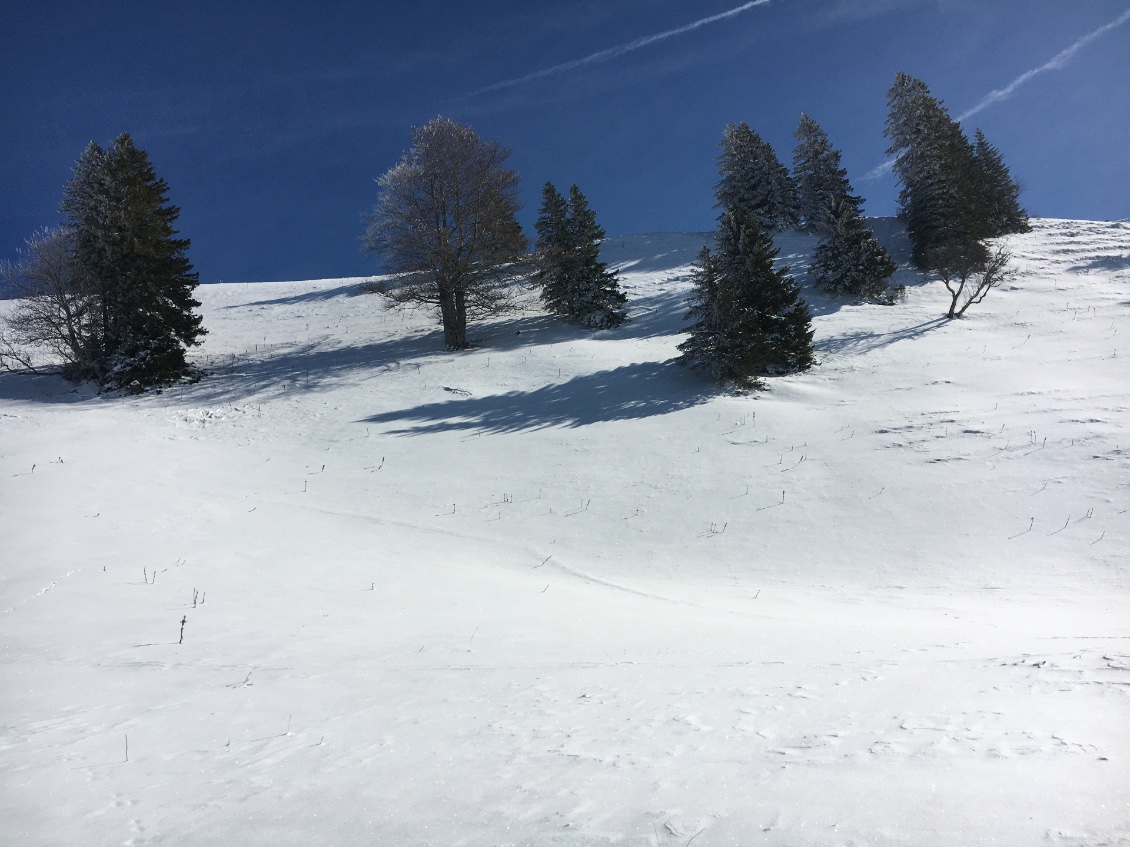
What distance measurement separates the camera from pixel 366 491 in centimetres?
1091

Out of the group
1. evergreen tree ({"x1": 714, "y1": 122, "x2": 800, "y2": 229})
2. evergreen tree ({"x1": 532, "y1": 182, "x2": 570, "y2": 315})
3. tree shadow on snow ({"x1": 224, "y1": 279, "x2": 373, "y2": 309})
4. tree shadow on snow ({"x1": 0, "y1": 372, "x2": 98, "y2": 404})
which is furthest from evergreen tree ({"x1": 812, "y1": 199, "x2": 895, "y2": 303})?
tree shadow on snow ({"x1": 0, "y1": 372, "x2": 98, "y2": 404})

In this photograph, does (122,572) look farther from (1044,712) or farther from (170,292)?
(170,292)

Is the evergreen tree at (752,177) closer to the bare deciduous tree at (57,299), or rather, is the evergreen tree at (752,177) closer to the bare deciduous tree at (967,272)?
the bare deciduous tree at (967,272)

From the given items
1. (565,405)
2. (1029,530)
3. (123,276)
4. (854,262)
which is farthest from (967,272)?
(123,276)

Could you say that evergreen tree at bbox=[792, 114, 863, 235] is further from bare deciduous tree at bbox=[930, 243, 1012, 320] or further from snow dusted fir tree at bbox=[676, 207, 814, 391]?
snow dusted fir tree at bbox=[676, 207, 814, 391]

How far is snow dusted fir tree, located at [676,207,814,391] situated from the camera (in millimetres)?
18016

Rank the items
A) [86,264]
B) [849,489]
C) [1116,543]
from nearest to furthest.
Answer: [1116,543] < [849,489] < [86,264]

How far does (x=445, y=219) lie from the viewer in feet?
A: 72.1

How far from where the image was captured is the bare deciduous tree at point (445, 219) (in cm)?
2139

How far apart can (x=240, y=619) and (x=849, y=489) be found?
398 inches

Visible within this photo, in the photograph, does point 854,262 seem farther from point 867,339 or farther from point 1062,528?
point 1062,528

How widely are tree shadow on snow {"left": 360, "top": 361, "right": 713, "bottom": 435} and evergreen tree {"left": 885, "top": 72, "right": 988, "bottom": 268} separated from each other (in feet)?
82.9

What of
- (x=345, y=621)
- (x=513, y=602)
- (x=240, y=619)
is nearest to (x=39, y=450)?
(x=240, y=619)

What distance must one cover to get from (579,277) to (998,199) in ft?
119
